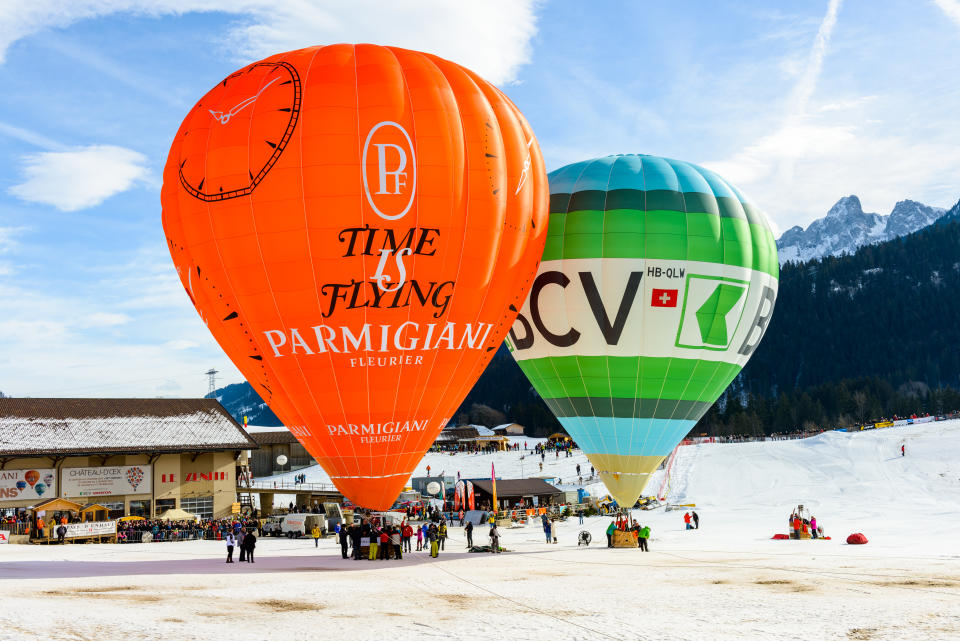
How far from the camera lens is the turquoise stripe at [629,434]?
26.8 m

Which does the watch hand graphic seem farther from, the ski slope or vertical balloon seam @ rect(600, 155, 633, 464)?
the ski slope

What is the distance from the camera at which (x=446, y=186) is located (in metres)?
19.9

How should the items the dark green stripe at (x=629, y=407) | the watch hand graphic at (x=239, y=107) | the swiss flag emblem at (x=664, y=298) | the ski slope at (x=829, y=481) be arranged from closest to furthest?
the watch hand graphic at (x=239, y=107) < the swiss flag emblem at (x=664, y=298) < the dark green stripe at (x=629, y=407) < the ski slope at (x=829, y=481)

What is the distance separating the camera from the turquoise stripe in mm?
26797

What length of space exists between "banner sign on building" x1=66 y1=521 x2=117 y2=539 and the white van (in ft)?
22.3

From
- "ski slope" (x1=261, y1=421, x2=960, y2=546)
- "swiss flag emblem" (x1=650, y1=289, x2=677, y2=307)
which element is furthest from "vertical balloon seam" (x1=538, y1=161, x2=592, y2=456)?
"ski slope" (x1=261, y1=421, x2=960, y2=546)

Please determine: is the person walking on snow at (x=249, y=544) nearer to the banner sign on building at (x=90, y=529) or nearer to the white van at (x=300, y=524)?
the white van at (x=300, y=524)

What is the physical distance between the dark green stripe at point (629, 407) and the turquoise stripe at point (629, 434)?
159 millimetres

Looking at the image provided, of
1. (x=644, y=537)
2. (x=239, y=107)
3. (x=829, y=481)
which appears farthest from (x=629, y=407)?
(x=829, y=481)

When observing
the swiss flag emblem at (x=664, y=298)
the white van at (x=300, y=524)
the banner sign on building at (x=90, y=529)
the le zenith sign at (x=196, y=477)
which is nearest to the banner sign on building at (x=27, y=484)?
the le zenith sign at (x=196, y=477)


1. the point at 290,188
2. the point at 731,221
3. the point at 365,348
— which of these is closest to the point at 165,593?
the point at 365,348

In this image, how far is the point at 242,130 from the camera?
65.1 feet

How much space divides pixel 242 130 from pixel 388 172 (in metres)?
3.61

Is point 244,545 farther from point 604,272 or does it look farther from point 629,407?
point 604,272
